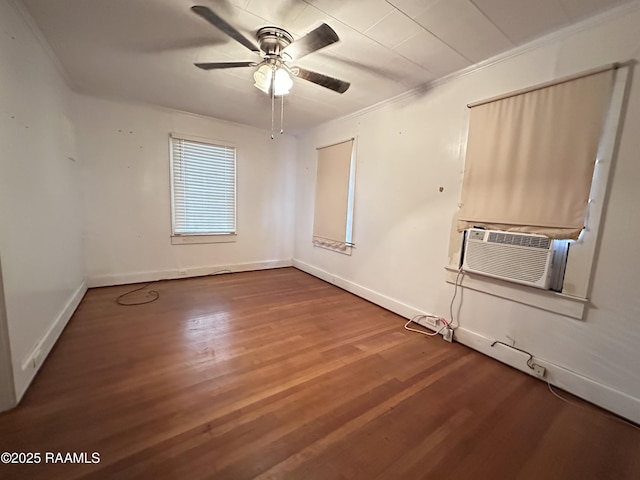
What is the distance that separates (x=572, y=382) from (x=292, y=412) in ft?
6.72

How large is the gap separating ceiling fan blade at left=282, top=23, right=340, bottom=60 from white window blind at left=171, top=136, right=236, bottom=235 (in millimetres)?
2949

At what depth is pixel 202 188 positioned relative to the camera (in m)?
4.35

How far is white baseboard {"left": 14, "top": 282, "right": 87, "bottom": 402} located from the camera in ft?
5.46

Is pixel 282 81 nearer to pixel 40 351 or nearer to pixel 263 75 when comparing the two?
pixel 263 75

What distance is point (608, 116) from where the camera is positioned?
1.76 metres

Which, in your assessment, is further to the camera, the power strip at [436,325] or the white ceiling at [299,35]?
the power strip at [436,325]

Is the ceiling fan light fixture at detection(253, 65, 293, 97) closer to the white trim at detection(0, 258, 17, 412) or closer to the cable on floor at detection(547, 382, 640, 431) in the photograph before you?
the white trim at detection(0, 258, 17, 412)

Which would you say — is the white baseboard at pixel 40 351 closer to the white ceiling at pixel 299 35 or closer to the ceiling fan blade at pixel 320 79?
the white ceiling at pixel 299 35

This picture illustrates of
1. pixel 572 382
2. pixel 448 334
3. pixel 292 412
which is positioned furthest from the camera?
pixel 448 334

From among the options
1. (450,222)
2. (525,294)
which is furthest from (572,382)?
(450,222)

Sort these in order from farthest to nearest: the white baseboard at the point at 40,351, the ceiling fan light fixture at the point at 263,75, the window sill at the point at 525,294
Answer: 1. the ceiling fan light fixture at the point at 263,75
2. the window sill at the point at 525,294
3. the white baseboard at the point at 40,351

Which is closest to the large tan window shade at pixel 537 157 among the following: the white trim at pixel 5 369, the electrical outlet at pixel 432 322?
the electrical outlet at pixel 432 322

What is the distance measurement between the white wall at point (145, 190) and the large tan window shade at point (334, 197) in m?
1.07

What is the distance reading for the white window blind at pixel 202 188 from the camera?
4.14 meters
